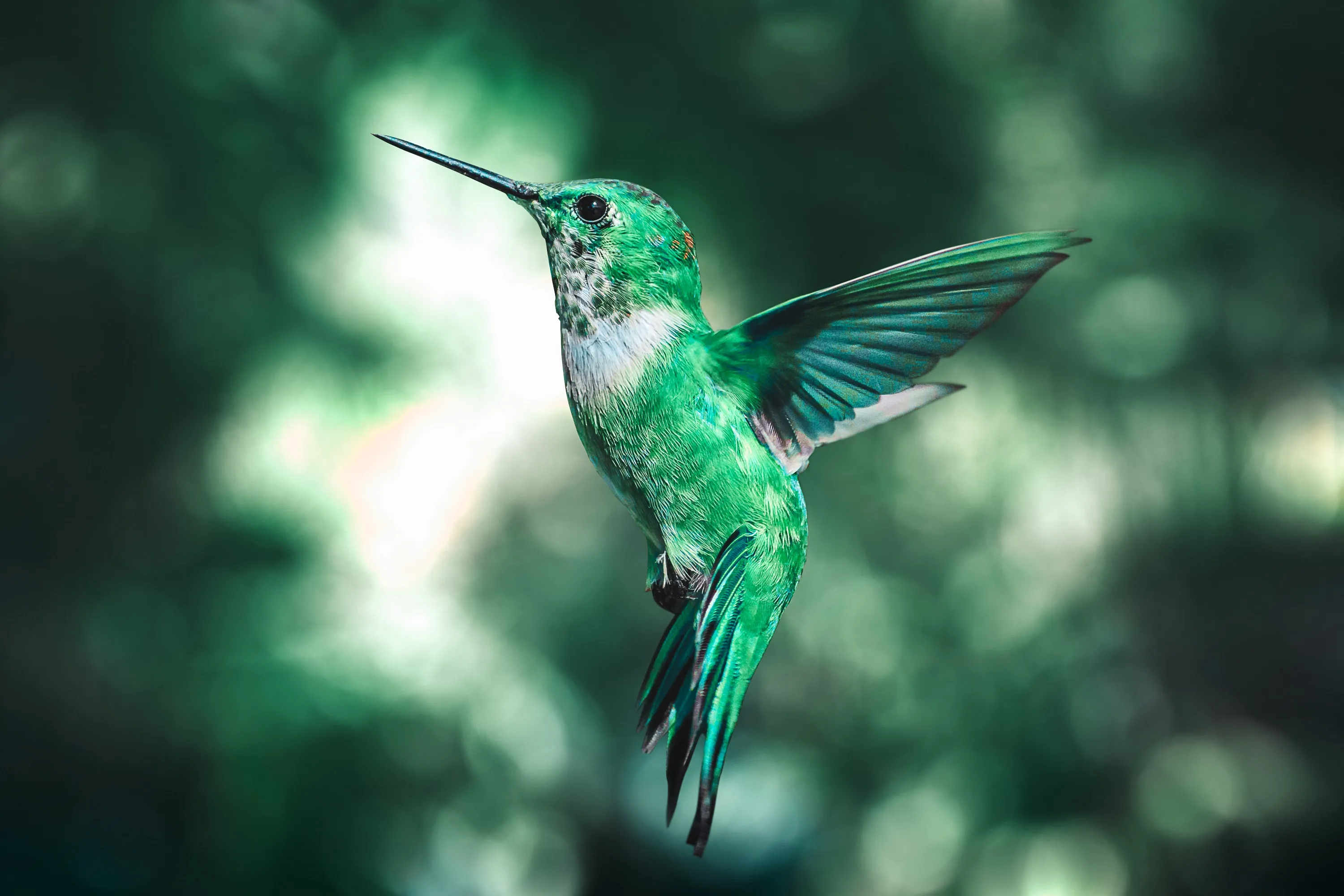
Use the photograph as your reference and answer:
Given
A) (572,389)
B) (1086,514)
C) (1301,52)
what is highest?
(1301,52)

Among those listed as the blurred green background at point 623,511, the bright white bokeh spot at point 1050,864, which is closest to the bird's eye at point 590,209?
the blurred green background at point 623,511

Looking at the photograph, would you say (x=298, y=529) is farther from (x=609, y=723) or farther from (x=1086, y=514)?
(x=1086, y=514)

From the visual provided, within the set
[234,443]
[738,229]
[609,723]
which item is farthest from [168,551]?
[738,229]

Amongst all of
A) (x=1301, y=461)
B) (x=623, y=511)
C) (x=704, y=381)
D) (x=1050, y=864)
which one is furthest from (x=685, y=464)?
(x=1301, y=461)

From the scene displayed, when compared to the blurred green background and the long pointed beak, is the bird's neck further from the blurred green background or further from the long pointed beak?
the blurred green background

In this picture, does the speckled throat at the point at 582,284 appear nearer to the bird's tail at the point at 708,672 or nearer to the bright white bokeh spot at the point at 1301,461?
the bird's tail at the point at 708,672

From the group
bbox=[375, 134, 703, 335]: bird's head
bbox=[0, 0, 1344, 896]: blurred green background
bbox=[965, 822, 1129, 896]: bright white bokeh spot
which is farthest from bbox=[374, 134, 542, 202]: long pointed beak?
bbox=[965, 822, 1129, 896]: bright white bokeh spot

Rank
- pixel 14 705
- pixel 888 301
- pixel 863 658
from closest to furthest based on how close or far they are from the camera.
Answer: pixel 888 301 < pixel 863 658 < pixel 14 705
